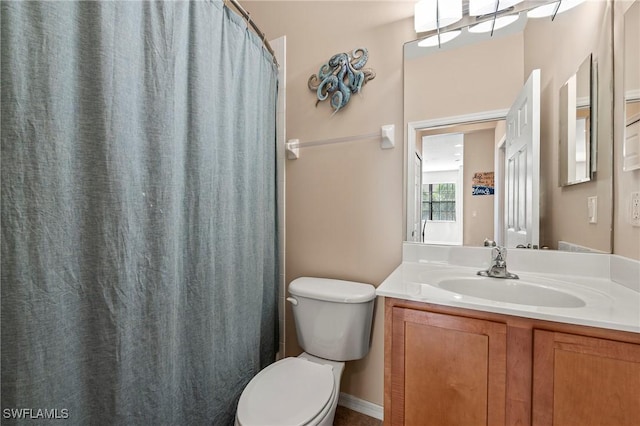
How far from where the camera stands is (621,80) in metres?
0.98

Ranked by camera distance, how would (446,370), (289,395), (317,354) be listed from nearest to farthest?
(446,370), (289,395), (317,354)

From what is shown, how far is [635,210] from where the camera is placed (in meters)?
0.90

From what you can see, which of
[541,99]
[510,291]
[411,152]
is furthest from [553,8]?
[510,291]

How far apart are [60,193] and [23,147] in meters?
0.12

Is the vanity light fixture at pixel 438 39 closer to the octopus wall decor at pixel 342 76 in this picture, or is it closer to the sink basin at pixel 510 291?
the octopus wall decor at pixel 342 76

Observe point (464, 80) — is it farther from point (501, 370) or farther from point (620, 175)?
point (501, 370)

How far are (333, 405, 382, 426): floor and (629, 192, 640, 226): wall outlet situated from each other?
1.40 m

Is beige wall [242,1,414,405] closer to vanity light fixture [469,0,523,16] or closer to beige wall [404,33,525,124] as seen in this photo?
beige wall [404,33,525,124]

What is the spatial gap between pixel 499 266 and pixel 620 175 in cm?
53

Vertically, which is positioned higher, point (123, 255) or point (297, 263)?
point (123, 255)

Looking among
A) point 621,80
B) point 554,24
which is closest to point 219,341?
point 621,80

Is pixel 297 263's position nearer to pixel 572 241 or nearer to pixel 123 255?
pixel 123 255

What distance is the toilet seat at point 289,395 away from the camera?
3.01 feet

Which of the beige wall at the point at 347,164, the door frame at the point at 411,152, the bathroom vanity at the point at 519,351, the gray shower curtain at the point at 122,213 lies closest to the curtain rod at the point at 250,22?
the gray shower curtain at the point at 122,213
